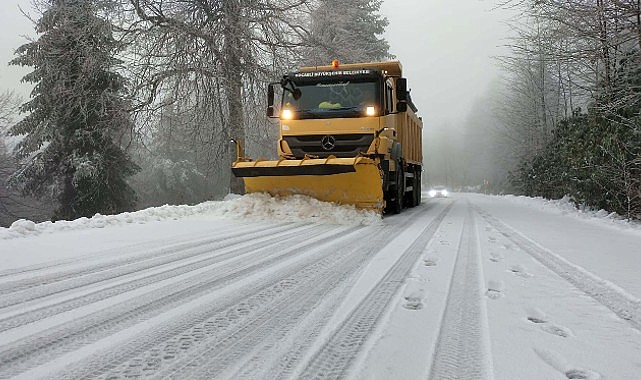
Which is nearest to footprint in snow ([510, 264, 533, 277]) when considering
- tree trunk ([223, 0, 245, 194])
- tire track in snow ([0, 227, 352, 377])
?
tire track in snow ([0, 227, 352, 377])

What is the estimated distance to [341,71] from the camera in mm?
9086

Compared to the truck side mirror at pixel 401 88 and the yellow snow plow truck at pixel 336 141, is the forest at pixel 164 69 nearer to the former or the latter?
the yellow snow plow truck at pixel 336 141

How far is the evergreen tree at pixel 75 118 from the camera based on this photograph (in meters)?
13.2

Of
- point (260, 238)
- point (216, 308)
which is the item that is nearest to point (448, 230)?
point (260, 238)

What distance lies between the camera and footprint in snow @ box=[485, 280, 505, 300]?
3035mm

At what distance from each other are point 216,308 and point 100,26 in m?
13.1

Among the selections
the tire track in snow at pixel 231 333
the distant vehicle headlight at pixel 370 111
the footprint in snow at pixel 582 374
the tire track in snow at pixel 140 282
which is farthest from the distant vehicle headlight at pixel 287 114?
the footprint in snow at pixel 582 374

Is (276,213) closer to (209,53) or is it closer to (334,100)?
(334,100)

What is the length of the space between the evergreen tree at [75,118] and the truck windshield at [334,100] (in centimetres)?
712

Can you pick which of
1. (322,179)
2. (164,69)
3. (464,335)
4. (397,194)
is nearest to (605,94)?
(397,194)

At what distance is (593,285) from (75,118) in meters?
17.7

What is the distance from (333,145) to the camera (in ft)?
28.4

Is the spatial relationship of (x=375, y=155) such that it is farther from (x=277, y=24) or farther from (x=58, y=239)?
(x=277, y=24)

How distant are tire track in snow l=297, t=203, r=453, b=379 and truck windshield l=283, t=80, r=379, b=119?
213 inches
